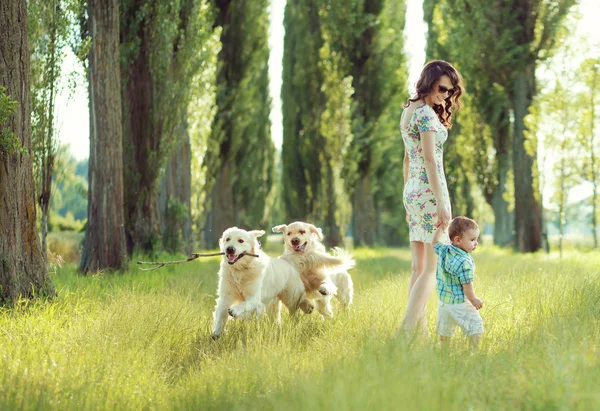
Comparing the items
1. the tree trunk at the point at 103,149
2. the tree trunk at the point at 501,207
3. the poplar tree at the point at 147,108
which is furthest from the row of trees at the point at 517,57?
the tree trunk at the point at 103,149

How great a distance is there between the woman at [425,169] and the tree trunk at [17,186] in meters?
3.80

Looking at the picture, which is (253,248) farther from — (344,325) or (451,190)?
(451,190)

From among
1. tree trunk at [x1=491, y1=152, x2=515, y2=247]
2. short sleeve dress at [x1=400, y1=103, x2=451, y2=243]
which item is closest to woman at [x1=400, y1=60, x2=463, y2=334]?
short sleeve dress at [x1=400, y1=103, x2=451, y2=243]

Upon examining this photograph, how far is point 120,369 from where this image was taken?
14.5 feet

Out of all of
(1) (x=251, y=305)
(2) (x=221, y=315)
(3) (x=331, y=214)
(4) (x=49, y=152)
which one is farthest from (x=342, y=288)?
(3) (x=331, y=214)

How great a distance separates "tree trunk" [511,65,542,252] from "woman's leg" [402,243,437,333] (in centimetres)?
1294

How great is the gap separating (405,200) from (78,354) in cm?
271

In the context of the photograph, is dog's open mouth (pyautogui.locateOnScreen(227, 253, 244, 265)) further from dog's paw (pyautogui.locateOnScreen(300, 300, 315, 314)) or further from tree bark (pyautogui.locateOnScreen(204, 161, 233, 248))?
tree bark (pyautogui.locateOnScreen(204, 161, 233, 248))

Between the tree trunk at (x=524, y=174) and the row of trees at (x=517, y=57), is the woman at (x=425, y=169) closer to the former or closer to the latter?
the tree trunk at (x=524, y=174)

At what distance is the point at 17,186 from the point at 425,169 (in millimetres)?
4058

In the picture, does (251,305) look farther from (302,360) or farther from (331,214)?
(331,214)

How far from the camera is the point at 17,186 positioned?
21.7 feet

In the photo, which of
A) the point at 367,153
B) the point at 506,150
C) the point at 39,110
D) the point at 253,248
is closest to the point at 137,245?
the point at 39,110

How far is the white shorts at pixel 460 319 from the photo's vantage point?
4914 mm
